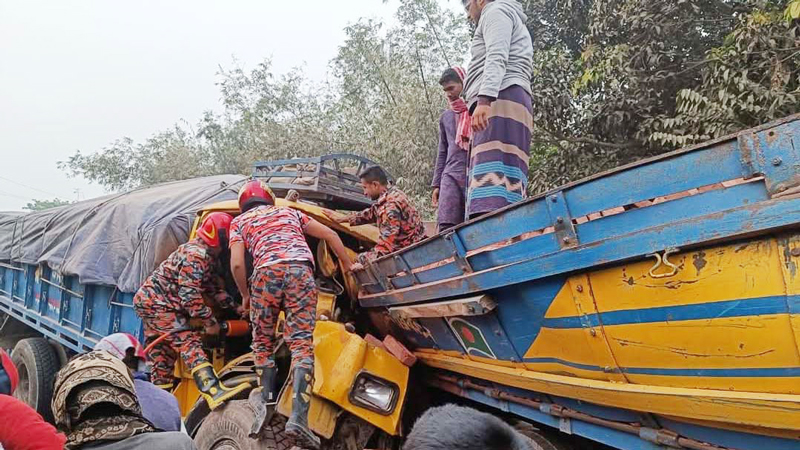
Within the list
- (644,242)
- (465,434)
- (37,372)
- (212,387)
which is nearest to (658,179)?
(644,242)

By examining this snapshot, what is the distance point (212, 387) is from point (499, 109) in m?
2.32

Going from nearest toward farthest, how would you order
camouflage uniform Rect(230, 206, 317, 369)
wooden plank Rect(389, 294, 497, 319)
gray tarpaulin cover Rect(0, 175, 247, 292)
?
wooden plank Rect(389, 294, 497, 319) < camouflage uniform Rect(230, 206, 317, 369) < gray tarpaulin cover Rect(0, 175, 247, 292)

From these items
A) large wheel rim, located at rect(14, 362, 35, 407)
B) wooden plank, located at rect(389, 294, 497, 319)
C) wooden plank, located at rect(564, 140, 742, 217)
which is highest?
wooden plank, located at rect(564, 140, 742, 217)

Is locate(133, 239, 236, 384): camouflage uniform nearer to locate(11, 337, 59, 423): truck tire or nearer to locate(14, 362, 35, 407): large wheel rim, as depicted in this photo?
locate(11, 337, 59, 423): truck tire

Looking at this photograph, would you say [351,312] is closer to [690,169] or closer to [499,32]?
[499,32]

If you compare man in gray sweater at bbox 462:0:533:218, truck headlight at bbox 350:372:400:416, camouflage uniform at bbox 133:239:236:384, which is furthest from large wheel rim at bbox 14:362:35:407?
man in gray sweater at bbox 462:0:533:218

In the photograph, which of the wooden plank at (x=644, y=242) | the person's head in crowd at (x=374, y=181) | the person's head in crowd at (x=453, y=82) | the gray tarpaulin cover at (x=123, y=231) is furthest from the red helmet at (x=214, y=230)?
the wooden plank at (x=644, y=242)

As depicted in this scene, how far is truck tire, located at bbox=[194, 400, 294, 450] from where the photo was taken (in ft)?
9.96

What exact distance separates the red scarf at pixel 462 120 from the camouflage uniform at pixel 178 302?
1.85 metres

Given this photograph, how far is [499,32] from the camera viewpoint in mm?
2949

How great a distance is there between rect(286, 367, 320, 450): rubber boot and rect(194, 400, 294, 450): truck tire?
13 centimetres

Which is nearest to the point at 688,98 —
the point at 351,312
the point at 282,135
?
the point at 351,312

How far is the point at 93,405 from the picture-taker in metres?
1.79

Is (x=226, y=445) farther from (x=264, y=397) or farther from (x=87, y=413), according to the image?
(x=87, y=413)
